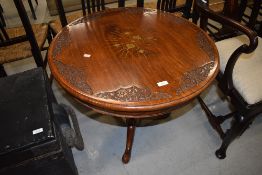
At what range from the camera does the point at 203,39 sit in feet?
3.76

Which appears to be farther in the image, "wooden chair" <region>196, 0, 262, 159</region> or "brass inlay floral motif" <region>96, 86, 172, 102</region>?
"wooden chair" <region>196, 0, 262, 159</region>

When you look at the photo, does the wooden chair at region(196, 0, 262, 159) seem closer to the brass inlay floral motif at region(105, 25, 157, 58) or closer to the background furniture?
the brass inlay floral motif at region(105, 25, 157, 58)

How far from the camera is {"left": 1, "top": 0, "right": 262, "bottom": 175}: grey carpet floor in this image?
1363 millimetres

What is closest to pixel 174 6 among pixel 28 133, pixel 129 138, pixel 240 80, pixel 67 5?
pixel 240 80

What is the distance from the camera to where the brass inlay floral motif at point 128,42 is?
41.7 inches

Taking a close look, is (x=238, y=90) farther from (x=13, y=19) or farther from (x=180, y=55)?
(x=13, y=19)

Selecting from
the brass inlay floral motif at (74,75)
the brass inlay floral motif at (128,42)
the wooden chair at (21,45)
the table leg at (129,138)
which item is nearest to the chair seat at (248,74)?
the brass inlay floral motif at (128,42)

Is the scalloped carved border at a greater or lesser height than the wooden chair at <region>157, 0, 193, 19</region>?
greater

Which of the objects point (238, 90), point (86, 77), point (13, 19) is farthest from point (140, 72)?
point (13, 19)

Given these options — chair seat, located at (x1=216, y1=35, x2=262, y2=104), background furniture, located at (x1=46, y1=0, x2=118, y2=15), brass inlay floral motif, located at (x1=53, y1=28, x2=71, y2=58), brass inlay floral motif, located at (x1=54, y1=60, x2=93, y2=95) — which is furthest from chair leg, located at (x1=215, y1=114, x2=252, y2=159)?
background furniture, located at (x1=46, y1=0, x2=118, y2=15)

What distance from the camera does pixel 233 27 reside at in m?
1.10

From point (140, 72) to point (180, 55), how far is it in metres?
0.23

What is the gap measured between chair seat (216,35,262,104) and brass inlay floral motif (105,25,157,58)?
494mm

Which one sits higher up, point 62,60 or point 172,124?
point 62,60
